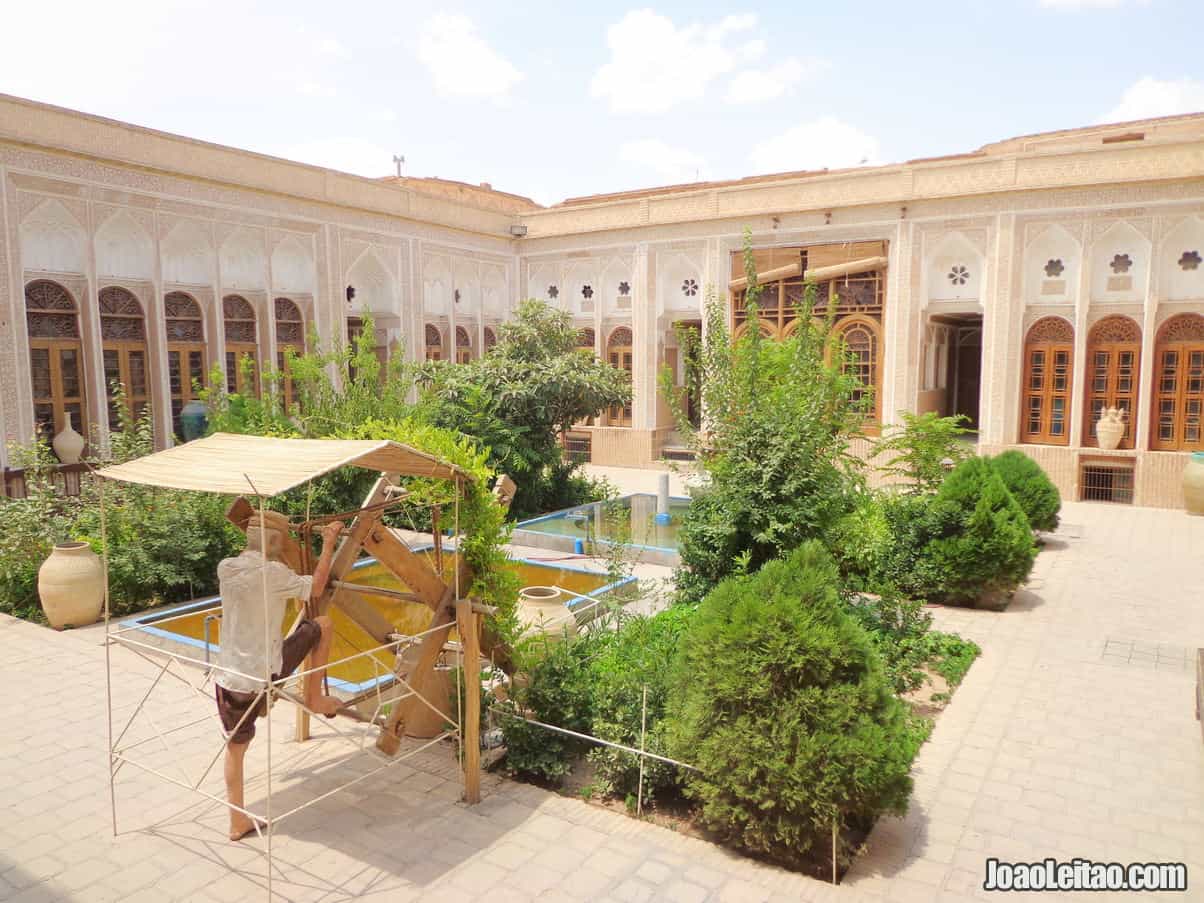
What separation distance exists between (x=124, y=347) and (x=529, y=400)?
658 centimetres

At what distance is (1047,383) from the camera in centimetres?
1600

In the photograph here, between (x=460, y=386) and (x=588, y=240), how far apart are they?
8.26 m

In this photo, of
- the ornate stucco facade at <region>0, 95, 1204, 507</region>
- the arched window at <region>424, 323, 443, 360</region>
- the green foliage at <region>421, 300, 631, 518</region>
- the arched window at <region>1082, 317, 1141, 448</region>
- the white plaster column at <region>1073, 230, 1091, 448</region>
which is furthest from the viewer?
the arched window at <region>424, 323, 443, 360</region>

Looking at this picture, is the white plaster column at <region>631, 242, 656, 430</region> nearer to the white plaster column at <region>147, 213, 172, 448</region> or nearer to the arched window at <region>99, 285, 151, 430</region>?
the white plaster column at <region>147, 213, 172, 448</region>

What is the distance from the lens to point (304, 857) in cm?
434

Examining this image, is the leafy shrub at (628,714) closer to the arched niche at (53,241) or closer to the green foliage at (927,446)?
the green foliage at (927,446)

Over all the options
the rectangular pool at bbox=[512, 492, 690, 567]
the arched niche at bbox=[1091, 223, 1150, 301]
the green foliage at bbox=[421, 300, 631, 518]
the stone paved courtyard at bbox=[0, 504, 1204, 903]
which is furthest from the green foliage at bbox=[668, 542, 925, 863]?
the arched niche at bbox=[1091, 223, 1150, 301]

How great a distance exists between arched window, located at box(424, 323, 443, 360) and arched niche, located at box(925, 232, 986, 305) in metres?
10.4

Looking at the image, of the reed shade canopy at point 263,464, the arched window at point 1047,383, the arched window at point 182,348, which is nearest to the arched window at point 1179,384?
the arched window at point 1047,383

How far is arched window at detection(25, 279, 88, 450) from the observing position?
1306cm

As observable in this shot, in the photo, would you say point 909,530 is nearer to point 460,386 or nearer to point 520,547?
point 520,547

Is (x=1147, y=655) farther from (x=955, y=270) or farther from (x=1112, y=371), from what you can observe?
(x=955, y=270)

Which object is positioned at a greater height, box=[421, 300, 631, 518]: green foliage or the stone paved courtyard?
box=[421, 300, 631, 518]: green foliage

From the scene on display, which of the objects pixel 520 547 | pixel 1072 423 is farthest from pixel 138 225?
pixel 1072 423
